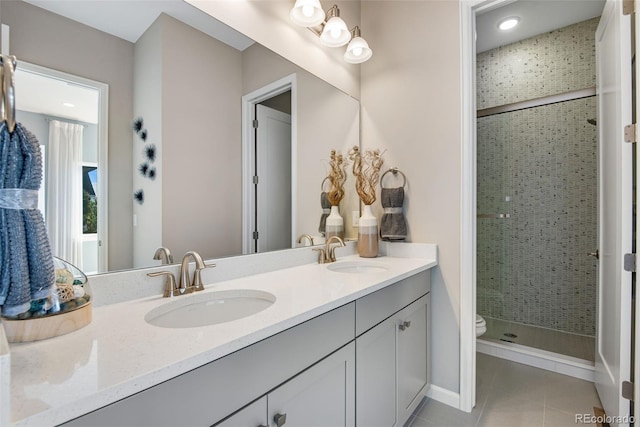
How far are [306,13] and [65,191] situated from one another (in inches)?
54.8

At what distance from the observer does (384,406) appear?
1322 millimetres

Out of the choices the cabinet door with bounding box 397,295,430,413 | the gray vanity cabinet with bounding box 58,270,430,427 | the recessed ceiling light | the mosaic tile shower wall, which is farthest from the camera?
the mosaic tile shower wall

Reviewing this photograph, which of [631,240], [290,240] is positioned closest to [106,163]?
[290,240]

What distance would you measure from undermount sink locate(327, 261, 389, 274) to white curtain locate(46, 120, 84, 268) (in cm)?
117

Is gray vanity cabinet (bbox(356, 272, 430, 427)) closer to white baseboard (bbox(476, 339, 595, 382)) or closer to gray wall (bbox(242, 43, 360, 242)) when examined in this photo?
gray wall (bbox(242, 43, 360, 242))

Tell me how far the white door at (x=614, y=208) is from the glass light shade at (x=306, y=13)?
1.41m

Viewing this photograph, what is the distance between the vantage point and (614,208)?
1506 mm

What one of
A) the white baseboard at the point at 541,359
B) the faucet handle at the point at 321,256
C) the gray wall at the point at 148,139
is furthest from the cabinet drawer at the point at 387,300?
the white baseboard at the point at 541,359

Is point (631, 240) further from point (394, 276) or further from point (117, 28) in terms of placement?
point (117, 28)

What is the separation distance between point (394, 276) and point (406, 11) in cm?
173

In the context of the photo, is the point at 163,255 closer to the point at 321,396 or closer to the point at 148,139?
the point at 148,139

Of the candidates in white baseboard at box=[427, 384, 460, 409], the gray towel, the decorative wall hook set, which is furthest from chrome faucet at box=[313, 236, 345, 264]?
the decorative wall hook set

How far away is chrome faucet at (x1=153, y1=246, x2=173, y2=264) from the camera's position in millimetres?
1100

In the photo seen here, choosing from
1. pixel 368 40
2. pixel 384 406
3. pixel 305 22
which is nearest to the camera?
pixel 384 406
